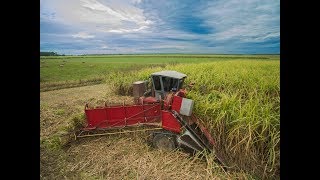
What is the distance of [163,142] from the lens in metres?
3.16

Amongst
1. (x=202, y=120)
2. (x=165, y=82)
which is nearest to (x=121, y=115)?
(x=165, y=82)

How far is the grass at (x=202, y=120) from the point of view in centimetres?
280

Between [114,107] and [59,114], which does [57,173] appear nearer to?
[59,114]

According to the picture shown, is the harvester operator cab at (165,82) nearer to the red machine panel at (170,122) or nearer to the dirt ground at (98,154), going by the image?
the red machine panel at (170,122)

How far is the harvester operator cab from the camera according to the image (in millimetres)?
3125

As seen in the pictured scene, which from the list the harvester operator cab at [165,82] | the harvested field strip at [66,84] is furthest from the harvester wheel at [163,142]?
the harvested field strip at [66,84]

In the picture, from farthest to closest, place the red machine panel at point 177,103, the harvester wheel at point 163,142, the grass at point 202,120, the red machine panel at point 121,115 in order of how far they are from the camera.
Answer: the red machine panel at point 121,115 → the harvester wheel at point 163,142 → the red machine panel at point 177,103 → the grass at point 202,120

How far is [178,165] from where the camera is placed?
2893 millimetres

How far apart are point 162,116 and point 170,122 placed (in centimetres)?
10

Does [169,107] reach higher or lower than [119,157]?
higher

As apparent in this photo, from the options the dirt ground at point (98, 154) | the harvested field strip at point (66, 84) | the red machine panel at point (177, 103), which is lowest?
the dirt ground at point (98, 154)

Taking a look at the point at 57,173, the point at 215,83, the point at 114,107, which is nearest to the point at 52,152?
the point at 57,173

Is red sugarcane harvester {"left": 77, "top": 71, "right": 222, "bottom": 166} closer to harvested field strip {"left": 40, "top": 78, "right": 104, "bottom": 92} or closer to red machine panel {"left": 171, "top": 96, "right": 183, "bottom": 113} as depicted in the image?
red machine panel {"left": 171, "top": 96, "right": 183, "bottom": 113}

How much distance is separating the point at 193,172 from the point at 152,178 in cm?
35
